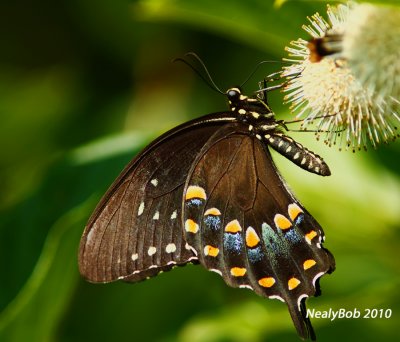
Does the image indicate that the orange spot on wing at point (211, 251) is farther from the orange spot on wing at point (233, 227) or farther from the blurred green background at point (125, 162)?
the blurred green background at point (125, 162)

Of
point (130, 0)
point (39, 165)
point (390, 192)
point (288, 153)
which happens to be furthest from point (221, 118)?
point (130, 0)

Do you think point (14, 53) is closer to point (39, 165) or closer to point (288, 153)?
point (39, 165)

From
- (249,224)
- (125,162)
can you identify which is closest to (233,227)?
(249,224)

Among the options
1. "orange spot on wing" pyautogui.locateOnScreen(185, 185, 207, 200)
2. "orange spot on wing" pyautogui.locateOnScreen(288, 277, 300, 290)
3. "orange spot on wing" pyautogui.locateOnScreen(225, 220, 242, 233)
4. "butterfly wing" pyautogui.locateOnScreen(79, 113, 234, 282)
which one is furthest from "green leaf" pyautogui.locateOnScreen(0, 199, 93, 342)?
"orange spot on wing" pyautogui.locateOnScreen(288, 277, 300, 290)

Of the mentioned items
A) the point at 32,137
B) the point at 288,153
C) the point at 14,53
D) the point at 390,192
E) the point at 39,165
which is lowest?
the point at 288,153

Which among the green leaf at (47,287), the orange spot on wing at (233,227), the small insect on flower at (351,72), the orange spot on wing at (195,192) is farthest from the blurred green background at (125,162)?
the orange spot on wing at (233,227)

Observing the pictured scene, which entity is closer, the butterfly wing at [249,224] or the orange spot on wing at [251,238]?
the butterfly wing at [249,224]
